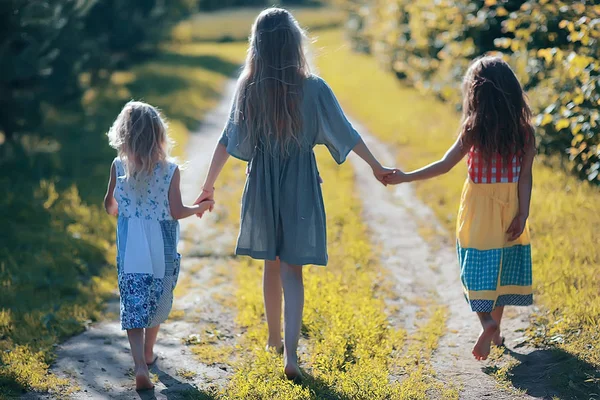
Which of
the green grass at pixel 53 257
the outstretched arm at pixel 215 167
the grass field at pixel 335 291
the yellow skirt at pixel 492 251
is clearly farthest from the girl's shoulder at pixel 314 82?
the green grass at pixel 53 257

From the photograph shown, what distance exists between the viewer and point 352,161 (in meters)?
10.9

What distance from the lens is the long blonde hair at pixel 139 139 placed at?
13.9ft

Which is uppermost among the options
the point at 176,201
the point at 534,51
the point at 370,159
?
the point at 534,51

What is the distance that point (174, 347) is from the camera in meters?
4.89

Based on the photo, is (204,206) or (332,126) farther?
(204,206)

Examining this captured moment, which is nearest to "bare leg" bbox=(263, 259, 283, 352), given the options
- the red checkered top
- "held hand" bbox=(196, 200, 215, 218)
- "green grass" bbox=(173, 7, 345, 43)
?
"held hand" bbox=(196, 200, 215, 218)

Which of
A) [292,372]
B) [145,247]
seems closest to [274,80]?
[145,247]

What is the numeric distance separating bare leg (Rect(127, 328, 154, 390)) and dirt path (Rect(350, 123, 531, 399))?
5.59 ft

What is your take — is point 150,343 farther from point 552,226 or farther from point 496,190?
point 552,226

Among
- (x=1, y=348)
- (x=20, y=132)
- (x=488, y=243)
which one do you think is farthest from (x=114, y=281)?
(x=20, y=132)

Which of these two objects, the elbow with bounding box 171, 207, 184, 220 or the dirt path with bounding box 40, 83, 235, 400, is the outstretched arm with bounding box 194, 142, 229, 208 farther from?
the dirt path with bounding box 40, 83, 235, 400

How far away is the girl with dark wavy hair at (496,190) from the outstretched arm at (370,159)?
0.57 metres

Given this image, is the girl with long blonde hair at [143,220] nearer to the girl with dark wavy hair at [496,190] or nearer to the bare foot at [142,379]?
the bare foot at [142,379]

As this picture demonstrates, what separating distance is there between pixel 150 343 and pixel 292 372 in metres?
0.94
